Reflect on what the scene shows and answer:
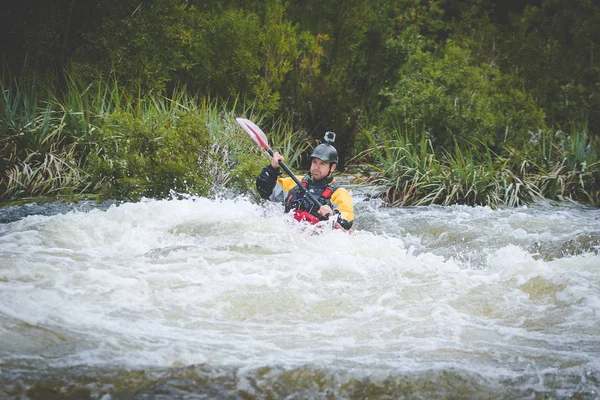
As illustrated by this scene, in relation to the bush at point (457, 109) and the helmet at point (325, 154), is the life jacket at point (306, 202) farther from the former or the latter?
the bush at point (457, 109)

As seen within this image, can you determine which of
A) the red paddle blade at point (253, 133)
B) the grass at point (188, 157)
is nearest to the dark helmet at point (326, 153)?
the red paddle blade at point (253, 133)

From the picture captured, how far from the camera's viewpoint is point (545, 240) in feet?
20.1

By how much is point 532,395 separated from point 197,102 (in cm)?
753

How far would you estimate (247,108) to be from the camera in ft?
31.7

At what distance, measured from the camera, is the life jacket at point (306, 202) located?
18.8 ft

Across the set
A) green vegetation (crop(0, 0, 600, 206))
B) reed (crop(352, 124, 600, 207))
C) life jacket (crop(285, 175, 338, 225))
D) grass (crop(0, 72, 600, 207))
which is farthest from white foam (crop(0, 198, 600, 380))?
reed (crop(352, 124, 600, 207))

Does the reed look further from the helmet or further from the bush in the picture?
the helmet

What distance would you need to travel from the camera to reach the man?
5.71 metres

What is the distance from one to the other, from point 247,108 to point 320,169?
3.90 metres

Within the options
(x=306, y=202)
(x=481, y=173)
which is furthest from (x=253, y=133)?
(x=481, y=173)

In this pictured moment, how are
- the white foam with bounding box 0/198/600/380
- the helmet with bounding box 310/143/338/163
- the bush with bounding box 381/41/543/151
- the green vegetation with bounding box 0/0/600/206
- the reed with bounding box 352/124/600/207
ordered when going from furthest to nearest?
the bush with bounding box 381/41/543/151, the reed with bounding box 352/124/600/207, the green vegetation with bounding box 0/0/600/206, the helmet with bounding box 310/143/338/163, the white foam with bounding box 0/198/600/380

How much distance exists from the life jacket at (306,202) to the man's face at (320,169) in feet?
0.34

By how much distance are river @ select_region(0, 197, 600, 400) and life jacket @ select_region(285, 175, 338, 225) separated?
0.19 m

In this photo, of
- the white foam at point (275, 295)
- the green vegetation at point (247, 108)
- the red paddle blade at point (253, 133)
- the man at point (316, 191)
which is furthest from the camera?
the green vegetation at point (247, 108)
